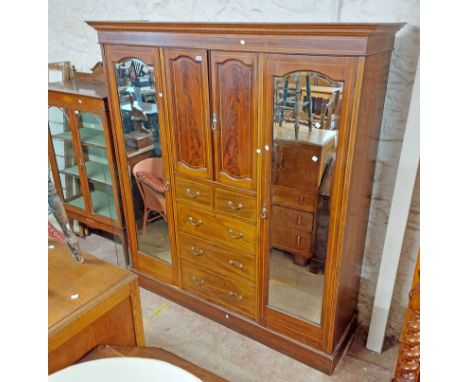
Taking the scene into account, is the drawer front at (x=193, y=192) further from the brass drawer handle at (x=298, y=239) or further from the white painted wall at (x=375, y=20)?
the white painted wall at (x=375, y=20)

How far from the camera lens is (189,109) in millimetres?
1776

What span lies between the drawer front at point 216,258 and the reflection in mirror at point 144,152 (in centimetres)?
18

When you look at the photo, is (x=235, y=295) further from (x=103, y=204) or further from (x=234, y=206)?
(x=103, y=204)

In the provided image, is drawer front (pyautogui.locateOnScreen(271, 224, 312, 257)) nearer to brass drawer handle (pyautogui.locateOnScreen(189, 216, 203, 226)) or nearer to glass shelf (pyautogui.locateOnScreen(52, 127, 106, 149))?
brass drawer handle (pyautogui.locateOnScreen(189, 216, 203, 226))

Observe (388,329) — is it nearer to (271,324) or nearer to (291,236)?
(271,324)

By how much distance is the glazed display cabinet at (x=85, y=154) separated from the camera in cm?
239

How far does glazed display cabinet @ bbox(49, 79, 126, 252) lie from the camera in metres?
2.39

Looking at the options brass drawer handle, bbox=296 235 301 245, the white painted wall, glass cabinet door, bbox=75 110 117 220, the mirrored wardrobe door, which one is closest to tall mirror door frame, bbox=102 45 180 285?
the mirrored wardrobe door

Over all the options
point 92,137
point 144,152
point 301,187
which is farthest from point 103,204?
point 301,187

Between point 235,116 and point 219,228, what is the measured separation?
0.60 metres

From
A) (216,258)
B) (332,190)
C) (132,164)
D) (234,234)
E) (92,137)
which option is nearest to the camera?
(332,190)

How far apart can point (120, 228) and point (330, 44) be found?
1.87m

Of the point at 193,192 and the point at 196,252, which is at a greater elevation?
the point at 193,192
